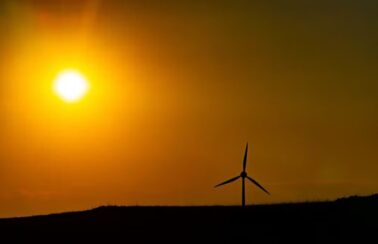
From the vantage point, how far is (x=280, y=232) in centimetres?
14225

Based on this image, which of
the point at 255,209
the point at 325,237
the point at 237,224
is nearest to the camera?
the point at 325,237

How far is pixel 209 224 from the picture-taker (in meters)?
149

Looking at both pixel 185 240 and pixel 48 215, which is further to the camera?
pixel 48 215

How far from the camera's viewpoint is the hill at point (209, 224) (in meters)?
142

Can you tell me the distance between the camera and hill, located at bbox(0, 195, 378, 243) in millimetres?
141875

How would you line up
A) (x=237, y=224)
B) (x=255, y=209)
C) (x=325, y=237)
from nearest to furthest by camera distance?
(x=325, y=237) < (x=237, y=224) < (x=255, y=209)

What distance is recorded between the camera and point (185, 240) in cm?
14300

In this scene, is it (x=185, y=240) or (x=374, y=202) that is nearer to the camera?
(x=185, y=240)

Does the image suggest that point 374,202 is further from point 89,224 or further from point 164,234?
point 89,224

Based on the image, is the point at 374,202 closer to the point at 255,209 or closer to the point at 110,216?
the point at 255,209

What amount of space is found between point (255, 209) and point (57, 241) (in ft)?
94.8

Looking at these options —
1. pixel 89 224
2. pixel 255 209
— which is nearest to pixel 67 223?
pixel 89 224

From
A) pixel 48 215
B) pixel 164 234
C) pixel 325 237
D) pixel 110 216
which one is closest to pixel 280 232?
pixel 325 237

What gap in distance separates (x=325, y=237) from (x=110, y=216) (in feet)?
105
